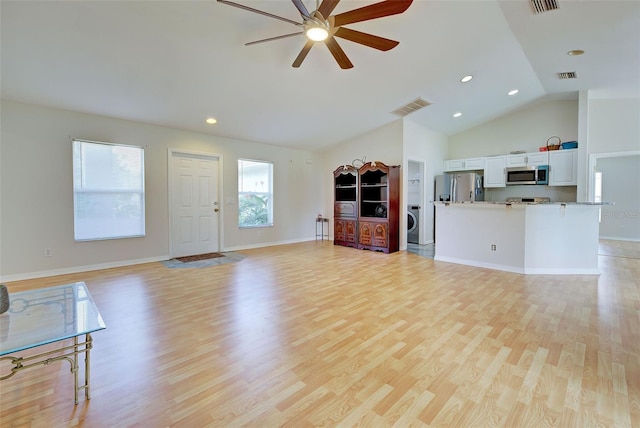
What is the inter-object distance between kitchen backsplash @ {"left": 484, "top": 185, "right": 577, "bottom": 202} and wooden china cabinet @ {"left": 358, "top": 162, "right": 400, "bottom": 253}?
9.15 ft

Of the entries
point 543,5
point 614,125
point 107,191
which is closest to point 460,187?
point 614,125

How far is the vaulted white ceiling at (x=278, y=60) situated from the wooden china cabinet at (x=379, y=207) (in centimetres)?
135

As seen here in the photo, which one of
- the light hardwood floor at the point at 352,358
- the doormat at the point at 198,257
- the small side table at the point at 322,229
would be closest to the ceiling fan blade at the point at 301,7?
the light hardwood floor at the point at 352,358

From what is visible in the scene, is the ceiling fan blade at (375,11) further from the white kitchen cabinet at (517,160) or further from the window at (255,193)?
the white kitchen cabinet at (517,160)

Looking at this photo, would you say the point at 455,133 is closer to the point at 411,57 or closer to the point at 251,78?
the point at 411,57

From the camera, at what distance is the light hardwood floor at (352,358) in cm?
150

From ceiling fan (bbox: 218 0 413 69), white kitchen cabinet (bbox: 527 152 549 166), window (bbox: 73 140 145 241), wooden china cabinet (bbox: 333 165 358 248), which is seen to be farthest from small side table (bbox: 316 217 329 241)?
ceiling fan (bbox: 218 0 413 69)

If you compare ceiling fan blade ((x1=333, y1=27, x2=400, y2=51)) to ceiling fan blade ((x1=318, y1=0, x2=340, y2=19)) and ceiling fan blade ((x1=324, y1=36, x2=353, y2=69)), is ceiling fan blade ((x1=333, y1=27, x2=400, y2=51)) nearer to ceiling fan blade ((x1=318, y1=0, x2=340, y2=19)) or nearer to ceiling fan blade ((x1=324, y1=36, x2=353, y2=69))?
ceiling fan blade ((x1=324, y1=36, x2=353, y2=69))

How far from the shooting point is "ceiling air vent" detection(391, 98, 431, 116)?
5.23m

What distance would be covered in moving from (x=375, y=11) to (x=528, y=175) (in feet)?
18.6

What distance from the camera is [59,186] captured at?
4.15 m

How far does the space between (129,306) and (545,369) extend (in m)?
3.64

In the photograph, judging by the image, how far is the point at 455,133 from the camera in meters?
7.46

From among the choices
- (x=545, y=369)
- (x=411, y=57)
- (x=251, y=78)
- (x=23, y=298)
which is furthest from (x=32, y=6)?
(x=545, y=369)
